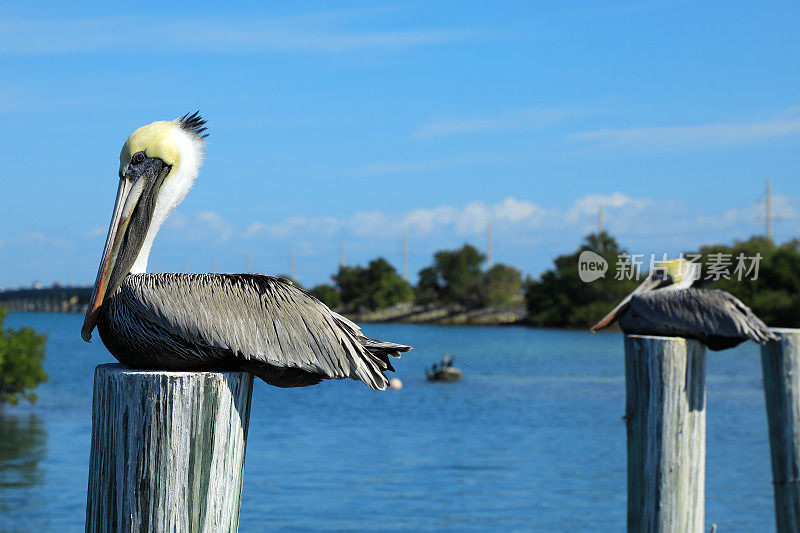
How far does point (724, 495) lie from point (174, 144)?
11490 mm

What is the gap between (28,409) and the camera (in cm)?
2236

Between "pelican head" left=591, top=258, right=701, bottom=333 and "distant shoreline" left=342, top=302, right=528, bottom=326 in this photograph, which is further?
"distant shoreline" left=342, top=302, right=528, bottom=326

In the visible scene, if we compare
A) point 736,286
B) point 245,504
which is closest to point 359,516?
point 245,504

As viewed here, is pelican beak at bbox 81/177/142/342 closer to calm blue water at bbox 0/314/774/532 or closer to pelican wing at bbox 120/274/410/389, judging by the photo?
pelican wing at bbox 120/274/410/389

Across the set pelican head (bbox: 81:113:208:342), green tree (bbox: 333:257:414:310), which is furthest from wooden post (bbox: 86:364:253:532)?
green tree (bbox: 333:257:414:310)

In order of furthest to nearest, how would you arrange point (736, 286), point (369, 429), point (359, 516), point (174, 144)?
point (736, 286) < point (369, 429) < point (359, 516) < point (174, 144)

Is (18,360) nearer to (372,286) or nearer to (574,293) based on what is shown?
(574,293)

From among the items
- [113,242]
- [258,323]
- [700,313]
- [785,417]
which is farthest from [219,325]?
[785,417]

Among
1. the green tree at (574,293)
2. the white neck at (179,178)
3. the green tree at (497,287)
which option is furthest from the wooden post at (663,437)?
the green tree at (497,287)

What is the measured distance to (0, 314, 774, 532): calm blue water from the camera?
11.5 meters

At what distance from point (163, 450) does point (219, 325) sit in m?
0.39

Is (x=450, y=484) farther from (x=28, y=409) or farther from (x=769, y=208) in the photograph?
(x=769, y=208)

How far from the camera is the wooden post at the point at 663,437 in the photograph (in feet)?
12.4

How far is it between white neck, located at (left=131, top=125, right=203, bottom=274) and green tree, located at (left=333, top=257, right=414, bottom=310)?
75553mm
